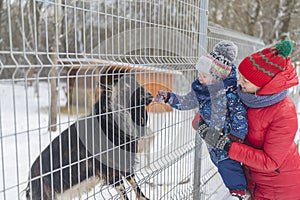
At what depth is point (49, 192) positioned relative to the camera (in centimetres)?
201

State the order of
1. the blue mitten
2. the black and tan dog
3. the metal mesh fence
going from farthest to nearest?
the black and tan dog
the blue mitten
the metal mesh fence

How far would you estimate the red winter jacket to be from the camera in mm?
1722

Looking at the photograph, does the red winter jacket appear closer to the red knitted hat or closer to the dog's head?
the red knitted hat

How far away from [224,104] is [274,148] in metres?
0.45

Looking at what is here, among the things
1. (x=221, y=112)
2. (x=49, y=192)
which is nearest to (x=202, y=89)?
(x=221, y=112)

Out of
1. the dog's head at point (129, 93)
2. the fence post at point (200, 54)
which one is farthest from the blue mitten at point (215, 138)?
the fence post at point (200, 54)

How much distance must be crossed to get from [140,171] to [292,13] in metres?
13.7

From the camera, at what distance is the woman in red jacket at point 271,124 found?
1.73 meters

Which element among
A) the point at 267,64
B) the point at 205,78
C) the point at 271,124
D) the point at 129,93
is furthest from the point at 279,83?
the point at 129,93

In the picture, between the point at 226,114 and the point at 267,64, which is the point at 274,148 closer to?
the point at 226,114

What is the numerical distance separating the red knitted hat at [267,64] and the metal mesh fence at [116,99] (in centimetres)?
77

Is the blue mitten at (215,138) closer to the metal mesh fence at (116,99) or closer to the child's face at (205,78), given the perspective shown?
the child's face at (205,78)

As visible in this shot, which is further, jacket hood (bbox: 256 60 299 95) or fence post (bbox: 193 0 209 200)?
fence post (bbox: 193 0 209 200)

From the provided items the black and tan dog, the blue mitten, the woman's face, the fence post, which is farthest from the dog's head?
the fence post
